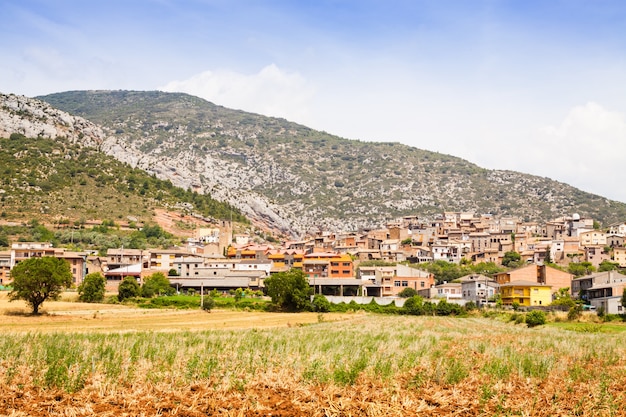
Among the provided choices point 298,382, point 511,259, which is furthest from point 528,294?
point 298,382

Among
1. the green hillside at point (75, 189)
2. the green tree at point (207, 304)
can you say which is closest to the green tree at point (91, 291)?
the green tree at point (207, 304)

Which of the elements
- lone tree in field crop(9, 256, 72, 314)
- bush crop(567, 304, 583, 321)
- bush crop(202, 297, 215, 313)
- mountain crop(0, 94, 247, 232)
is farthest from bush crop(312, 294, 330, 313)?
mountain crop(0, 94, 247, 232)

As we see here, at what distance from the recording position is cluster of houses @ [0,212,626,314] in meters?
96.3

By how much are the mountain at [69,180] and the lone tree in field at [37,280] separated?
7206cm

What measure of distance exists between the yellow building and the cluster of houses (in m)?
0.15

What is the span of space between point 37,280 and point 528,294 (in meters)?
67.1

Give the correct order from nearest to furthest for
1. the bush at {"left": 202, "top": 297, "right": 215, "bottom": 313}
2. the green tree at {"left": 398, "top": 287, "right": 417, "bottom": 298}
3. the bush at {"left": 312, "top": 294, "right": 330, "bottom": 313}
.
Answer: the bush at {"left": 202, "top": 297, "right": 215, "bottom": 313}, the bush at {"left": 312, "top": 294, "right": 330, "bottom": 313}, the green tree at {"left": 398, "top": 287, "right": 417, "bottom": 298}

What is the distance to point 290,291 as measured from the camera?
72.9 m

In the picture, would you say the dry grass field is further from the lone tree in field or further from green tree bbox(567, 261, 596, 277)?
green tree bbox(567, 261, 596, 277)

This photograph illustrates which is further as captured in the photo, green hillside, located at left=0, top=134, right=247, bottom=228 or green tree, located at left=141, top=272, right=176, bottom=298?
green hillside, located at left=0, top=134, right=247, bottom=228

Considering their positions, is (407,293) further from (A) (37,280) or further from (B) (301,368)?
(B) (301,368)

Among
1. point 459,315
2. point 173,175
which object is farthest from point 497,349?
point 173,175

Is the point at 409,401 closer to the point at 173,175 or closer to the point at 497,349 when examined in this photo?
the point at 497,349

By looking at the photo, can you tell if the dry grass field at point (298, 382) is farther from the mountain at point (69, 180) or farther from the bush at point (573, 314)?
the mountain at point (69, 180)
